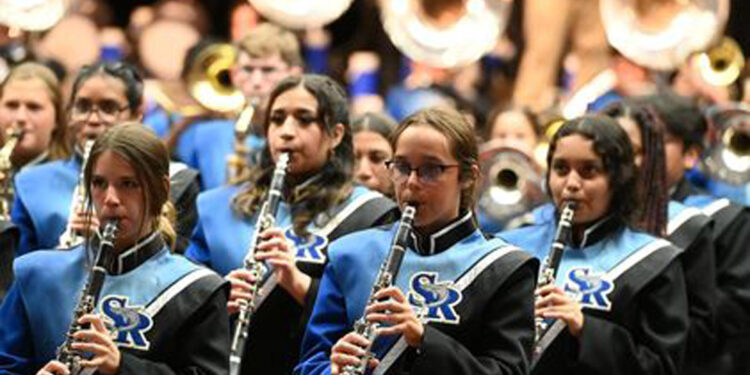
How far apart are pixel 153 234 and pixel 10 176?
1985 millimetres

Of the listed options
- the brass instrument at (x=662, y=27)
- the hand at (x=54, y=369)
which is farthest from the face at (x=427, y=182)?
the brass instrument at (x=662, y=27)

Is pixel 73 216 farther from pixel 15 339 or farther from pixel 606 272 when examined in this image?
pixel 606 272

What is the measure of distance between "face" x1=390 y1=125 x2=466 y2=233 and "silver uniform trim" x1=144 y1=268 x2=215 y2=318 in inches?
22.8

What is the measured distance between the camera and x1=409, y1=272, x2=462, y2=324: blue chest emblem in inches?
234

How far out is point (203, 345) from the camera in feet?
19.0

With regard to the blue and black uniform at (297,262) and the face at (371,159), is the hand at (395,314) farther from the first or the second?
the face at (371,159)

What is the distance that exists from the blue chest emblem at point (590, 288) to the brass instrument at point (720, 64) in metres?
4.29

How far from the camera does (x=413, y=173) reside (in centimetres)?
596

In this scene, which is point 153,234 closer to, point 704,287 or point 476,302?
point 476,302

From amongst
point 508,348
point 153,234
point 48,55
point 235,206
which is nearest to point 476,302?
point 508,348

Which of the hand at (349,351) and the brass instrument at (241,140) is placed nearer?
the hand at (349,351)

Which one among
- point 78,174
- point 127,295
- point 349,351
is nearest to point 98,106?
point 78,174

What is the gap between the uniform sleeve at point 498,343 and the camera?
5.78 meters

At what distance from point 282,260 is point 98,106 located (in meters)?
1.20
